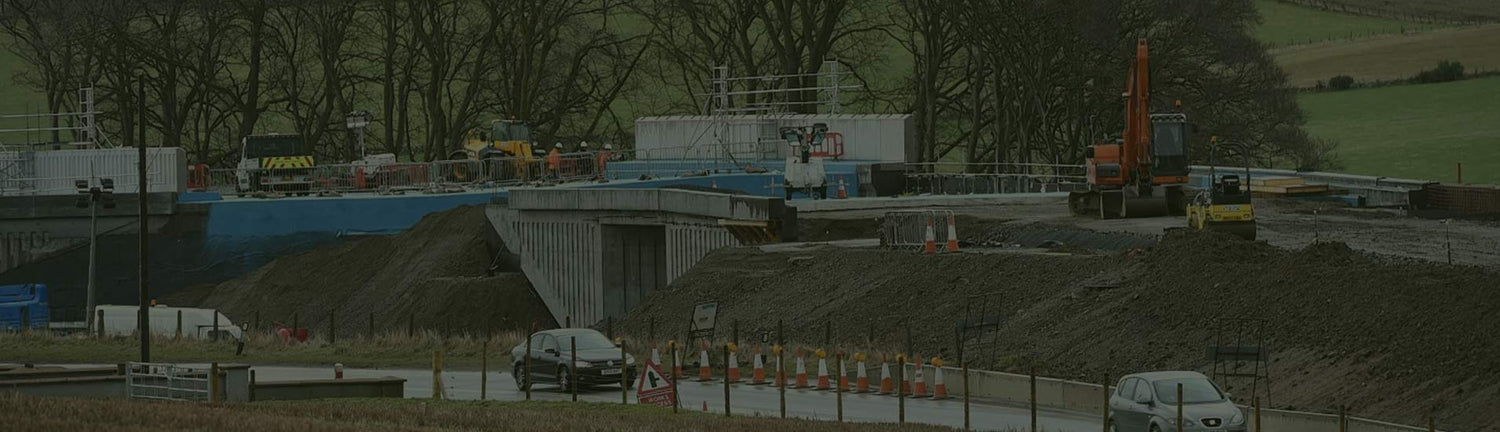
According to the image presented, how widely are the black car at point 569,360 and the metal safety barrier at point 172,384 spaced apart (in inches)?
235

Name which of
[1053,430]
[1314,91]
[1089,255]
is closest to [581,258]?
[1089,255]

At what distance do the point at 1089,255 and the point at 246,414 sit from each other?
21767 millimetres

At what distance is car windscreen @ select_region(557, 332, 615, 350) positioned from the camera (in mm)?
39250

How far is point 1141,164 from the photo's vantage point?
176 feet

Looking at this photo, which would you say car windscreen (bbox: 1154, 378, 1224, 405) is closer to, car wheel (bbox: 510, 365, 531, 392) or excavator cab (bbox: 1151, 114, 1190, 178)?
car wheel (bbox: 510, 365, 531, 392)

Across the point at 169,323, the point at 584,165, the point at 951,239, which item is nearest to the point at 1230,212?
the point at 951,239

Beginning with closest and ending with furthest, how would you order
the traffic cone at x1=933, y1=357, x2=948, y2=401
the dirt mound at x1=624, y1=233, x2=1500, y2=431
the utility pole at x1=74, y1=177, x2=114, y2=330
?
the dirt mound at x1=624, y1=233, x2=1500, y2=431 < the traffic cone at x1=933, y1=357, x2=948, y2=401 < the utility pole at x1=74, y1=177, x2=114, y2=330

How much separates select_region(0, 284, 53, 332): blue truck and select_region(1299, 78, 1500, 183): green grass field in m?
48.4

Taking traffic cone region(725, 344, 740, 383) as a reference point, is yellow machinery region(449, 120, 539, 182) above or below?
above

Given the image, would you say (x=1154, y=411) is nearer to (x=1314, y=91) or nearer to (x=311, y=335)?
(x=311, y=335)

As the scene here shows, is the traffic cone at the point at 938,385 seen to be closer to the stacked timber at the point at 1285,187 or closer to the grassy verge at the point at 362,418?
the grassy verge at the point at 362,418

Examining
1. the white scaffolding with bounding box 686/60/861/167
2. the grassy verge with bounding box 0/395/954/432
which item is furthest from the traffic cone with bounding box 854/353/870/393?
the white scaffolding with bounding box 686/60/861/167

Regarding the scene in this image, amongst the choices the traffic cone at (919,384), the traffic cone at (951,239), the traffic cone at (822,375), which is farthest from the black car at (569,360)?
the traffic cone at (951,239)

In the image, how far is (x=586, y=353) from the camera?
3878 centimetres
